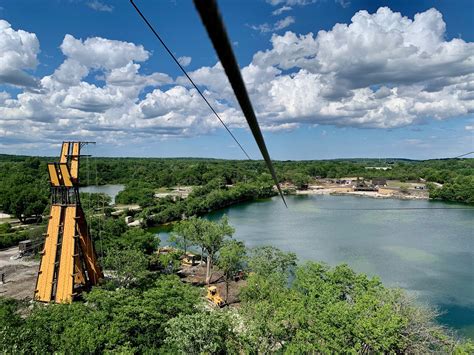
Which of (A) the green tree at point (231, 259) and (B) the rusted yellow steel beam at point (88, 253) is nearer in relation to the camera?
(B) the rusted yellow steel beam at point (88, 253)

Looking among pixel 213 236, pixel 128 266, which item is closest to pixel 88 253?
pixel 128 266

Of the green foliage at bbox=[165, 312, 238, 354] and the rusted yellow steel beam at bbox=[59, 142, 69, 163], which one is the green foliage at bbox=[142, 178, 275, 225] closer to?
the rusted yellow steel beam at bbox=[59, 142, 69, 163]

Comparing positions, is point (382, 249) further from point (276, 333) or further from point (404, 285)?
point (276, 333)

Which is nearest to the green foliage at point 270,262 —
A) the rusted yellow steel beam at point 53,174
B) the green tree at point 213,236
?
the green tree at point 213,236

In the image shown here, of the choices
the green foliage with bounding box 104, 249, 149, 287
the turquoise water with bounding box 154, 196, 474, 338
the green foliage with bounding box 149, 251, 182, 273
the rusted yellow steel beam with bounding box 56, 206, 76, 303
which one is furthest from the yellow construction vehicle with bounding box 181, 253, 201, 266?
the rusted yellow steel beam with bounding box 56, 206, 76, 303

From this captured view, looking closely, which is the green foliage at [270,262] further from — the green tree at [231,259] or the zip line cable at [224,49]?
the zip line cable at [224,49]

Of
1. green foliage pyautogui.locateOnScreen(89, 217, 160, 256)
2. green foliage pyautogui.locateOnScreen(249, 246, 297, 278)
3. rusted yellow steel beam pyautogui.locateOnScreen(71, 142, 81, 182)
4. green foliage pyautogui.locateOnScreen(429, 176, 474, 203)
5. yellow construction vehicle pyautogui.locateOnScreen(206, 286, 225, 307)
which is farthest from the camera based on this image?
green foliage pyautogui.locateOnScreen(429, 176, 474, 203)

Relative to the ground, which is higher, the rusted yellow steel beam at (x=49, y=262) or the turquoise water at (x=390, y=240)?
the rusted yellow steel beam at (x=49, y=262)
